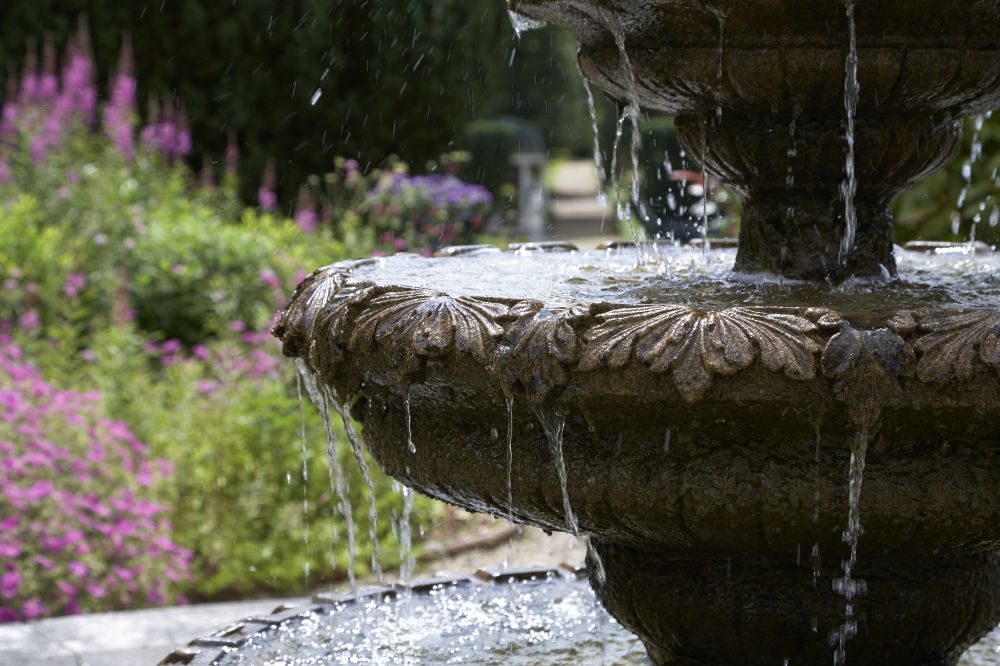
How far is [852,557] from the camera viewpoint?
6.37 feet

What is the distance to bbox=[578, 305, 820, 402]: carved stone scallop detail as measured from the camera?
171 cm

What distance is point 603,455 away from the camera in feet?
6.43

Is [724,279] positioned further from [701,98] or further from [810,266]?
[701,98]

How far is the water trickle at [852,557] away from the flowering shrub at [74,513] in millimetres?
2696

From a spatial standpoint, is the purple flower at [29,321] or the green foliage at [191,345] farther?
the purple flower at [29,321]

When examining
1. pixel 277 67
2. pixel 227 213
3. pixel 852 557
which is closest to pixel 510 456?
pixel 852 557

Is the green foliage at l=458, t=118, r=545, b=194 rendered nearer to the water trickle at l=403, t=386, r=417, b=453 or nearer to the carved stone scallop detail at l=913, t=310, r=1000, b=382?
the water trickle at l=403, t=386, r=417, b=453

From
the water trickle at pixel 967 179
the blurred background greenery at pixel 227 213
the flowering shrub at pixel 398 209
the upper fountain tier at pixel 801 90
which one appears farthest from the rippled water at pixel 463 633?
the flowering shrub at pixel 398 209

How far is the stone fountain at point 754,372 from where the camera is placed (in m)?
1.75

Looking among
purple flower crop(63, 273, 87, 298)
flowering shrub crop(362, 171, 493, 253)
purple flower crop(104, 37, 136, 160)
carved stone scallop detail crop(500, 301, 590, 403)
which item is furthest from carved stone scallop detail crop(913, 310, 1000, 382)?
purple flower crop(104, 37, 136, 160)

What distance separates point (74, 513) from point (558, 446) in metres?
2.75

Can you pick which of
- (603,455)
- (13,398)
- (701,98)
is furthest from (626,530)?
(13,398)

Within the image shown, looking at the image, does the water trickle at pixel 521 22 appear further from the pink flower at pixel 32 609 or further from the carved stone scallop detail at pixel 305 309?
the pink flower at pixel 32 609

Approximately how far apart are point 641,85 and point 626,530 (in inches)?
30.1
